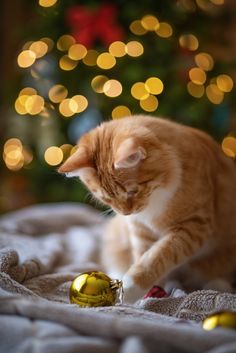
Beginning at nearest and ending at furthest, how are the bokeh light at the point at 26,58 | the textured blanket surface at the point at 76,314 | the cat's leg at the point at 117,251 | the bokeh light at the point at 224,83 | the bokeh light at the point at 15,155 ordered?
1. the textured blanket surface at the point at 76,314
2. the cat's leg at the point at 117,251
3. the bokeh light at the point at 224,83
4. the bokeh light at the point at 26,58
5. the bokeh light at the point at 15,155

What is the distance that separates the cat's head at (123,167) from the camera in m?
1.27

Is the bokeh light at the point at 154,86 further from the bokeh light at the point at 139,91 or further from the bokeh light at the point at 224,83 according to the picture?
the bokeh light at the point at 224,83

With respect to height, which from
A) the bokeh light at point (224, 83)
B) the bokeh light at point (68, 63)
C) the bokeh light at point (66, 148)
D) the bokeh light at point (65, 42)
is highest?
the bokeh light at point (65, 42)

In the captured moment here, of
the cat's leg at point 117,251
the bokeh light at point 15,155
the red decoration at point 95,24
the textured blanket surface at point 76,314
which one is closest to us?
the textured blanket surface at point 76,314

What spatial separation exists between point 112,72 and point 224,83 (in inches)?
22.2

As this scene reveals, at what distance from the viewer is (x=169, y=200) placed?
1.37 m

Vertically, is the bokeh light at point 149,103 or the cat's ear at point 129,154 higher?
the bokeh light at point 149,103

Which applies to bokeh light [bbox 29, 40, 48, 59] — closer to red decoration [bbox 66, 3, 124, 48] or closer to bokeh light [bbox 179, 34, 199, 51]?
red decoration [bbox 66, 3, 124, 48]

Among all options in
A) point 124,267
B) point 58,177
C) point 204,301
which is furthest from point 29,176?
point 204,301

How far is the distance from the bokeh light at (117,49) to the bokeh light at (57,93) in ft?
1.05

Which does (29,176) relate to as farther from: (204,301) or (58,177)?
(204,301)

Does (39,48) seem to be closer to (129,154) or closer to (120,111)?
(120,111)

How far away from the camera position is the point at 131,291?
4.19ft

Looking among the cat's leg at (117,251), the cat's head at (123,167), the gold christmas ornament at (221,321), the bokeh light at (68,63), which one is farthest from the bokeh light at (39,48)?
the gold christmas ornament at (221,321)
